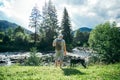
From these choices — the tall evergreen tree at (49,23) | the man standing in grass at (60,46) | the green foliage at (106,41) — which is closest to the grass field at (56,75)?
the man standing in grass at (60,46)

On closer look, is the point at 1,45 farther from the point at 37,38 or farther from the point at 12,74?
the point at 12,74

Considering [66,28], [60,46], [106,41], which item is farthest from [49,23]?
[60,46]

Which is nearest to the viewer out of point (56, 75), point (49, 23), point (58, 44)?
point (56, 75)

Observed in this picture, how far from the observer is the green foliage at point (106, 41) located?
187 feet

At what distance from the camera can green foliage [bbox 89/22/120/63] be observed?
57125 mm

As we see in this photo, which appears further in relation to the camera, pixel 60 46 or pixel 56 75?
pixel 60 46

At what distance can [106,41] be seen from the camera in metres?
63.2

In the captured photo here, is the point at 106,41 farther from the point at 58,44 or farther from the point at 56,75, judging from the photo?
the point at 56,75

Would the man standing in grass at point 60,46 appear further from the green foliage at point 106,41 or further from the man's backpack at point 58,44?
the green foliage at point 106,41

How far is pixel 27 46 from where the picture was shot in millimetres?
98500

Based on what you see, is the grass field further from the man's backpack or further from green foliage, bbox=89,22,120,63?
green foliage, bbox=89,22,120,63

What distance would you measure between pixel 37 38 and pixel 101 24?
39.4 m

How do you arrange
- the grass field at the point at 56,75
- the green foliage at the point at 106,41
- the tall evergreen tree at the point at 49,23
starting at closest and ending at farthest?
the grass field at the point at 56,75 → the green foliage at the point at 106,41 → the tall evergreen tree at the point at 49,23

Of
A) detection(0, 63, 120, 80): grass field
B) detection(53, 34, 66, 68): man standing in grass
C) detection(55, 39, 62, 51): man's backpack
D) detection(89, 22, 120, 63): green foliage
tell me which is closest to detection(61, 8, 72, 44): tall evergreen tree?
detection(89, 22, 120, 63): green foliage
